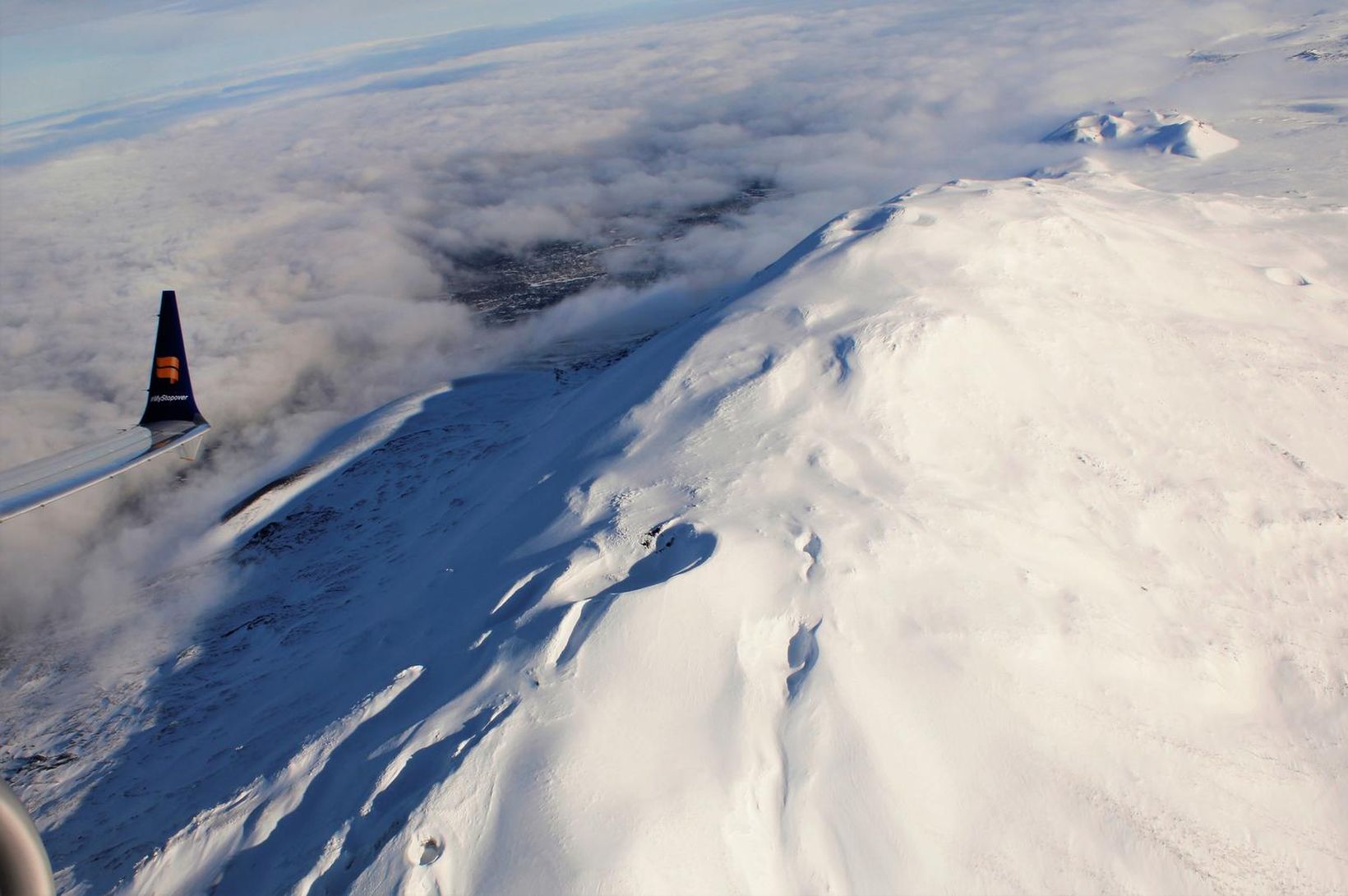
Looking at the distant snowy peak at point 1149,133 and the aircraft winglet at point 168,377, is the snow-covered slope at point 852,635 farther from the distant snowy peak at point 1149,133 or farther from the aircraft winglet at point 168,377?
the distant snowy peak at point 1149,133

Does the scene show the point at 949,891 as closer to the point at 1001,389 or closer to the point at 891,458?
the point at 891,458

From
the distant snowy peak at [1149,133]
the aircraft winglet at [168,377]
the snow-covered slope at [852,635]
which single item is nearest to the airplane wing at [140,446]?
the aircraft winglet at [168,377]

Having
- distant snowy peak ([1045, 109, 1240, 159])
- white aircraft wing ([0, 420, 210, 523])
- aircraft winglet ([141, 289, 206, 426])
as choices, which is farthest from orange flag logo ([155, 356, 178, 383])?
distant snowy peak ([1045, 109, 1240, 159])

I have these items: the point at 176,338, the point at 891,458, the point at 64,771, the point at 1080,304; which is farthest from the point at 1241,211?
the point at 64,771

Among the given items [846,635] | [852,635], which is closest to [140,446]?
[846,635]

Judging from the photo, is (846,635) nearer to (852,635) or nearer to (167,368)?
(852,635)
